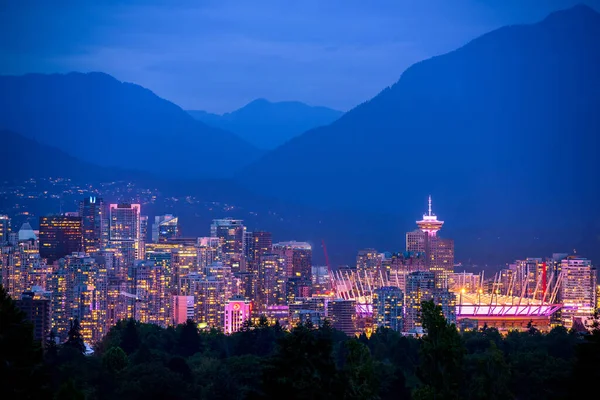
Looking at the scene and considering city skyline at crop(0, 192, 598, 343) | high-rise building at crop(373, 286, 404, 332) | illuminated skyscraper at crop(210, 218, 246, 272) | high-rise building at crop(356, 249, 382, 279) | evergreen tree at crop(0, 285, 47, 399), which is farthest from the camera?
high-rise building at crop(356, 249, 382, 279)

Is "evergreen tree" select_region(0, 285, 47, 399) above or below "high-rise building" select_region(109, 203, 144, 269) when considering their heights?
below

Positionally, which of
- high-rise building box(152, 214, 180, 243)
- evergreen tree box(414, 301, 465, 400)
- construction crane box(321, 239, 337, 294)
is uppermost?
high-rise building box(152, 214, 180, 243)

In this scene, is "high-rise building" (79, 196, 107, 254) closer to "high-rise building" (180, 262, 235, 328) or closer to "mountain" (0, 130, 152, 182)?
"mountain" (0, 130, 152, 182)

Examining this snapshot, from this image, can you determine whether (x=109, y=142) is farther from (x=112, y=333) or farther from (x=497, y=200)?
(x=112, y=333)

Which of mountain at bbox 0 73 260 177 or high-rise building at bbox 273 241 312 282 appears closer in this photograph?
high-rise building at bbox 273 241 312 282

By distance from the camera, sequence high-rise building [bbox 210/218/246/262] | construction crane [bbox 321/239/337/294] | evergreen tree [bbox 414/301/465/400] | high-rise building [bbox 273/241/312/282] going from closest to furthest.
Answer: evergreen tree [bbox 414/301/465/400], construction crane [bbox 321/239/337/294], high-rise building [bbox 273/241/312/282], high-rise building [bbox 210/218/246/262]

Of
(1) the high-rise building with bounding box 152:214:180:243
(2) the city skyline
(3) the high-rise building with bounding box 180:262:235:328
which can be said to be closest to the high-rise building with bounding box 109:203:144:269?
(2) the city skyline

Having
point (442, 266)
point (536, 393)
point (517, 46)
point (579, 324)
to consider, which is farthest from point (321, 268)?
point (536, 393)

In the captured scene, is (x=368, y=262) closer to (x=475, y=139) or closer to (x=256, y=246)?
(x=256, y=246)
